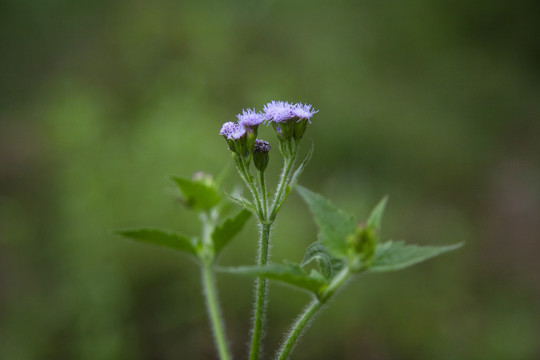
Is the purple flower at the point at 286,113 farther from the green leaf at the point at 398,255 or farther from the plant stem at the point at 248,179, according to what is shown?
the green leaf at the point at 398,255

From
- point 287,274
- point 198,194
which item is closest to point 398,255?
point 287,274

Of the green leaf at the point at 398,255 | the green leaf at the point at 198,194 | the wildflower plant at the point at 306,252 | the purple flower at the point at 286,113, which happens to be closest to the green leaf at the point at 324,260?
the wildflower plant at the point at 306,252

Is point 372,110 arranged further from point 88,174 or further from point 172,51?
point 88,174

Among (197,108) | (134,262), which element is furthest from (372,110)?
(134,262)

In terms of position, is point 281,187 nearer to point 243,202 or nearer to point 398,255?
point 243,202

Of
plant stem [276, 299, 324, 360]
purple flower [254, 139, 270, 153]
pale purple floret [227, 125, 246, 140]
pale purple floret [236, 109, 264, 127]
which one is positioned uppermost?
pale purple floret [236, 109, 264, 127]

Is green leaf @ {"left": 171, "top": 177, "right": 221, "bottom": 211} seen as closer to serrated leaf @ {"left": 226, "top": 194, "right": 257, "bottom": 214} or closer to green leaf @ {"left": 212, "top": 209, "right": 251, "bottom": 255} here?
green leaf @ {"left": 212, "top": 209, "right": 251, "bottom": 255}

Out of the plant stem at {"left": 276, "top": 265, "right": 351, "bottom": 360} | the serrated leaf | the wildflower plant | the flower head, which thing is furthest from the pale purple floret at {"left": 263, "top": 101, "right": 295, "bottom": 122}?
the plant stem at {"left": 276, "top": 265, "right": 351, "bottom": 360}

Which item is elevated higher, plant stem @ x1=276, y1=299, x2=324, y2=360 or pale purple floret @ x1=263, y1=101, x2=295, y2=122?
pale purple floret @ x1=263, y1=101, x2=295, y2=122

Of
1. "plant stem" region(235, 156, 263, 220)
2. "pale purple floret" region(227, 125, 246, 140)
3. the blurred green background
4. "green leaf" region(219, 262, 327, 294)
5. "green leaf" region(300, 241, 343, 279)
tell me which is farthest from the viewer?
the blurred green background

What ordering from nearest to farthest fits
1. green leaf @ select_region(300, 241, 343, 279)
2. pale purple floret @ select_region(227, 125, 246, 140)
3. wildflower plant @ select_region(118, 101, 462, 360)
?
wildflower plant @ select_region(118, 101, 462, 360) < green leaf @ select_region(300, 241, 343, 279) < pale purple floret @ select_region(227, 125, 246, 140)
